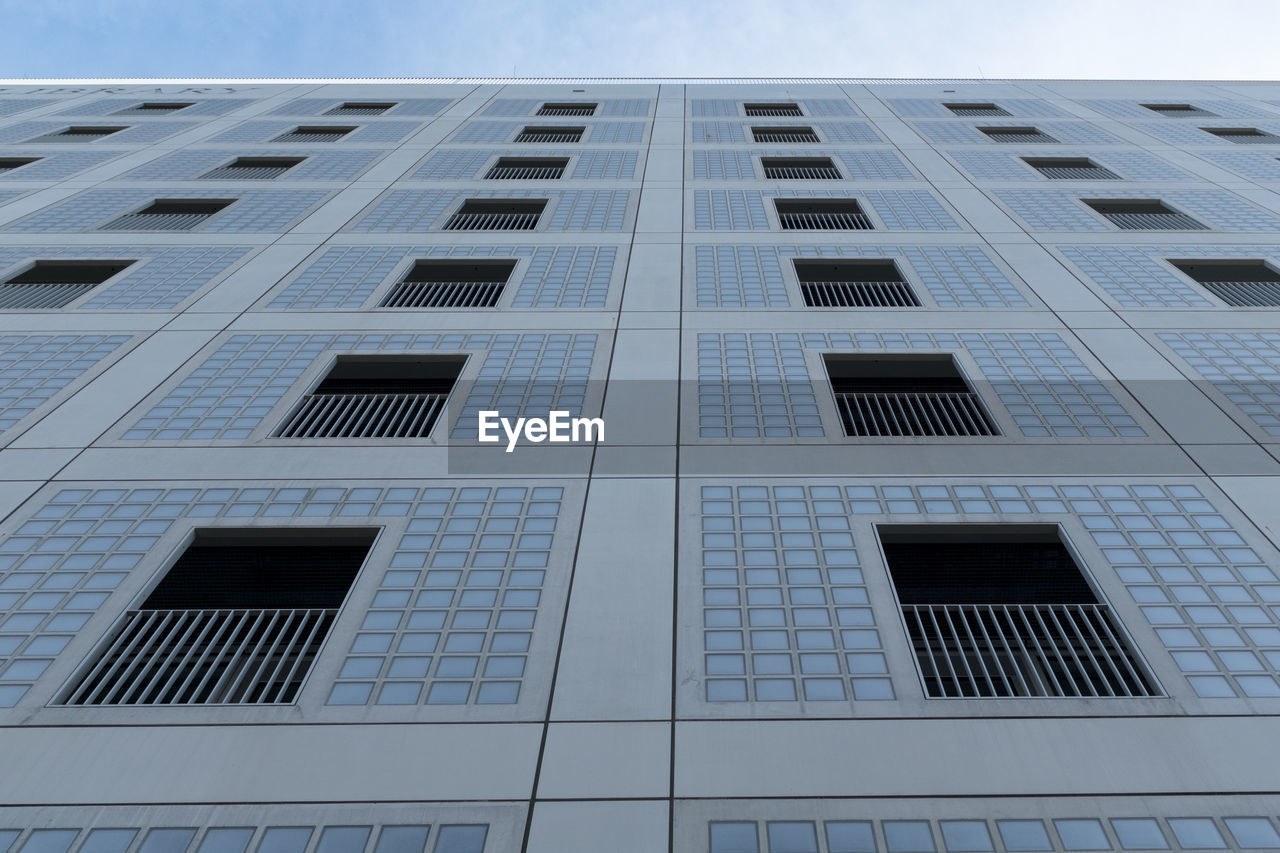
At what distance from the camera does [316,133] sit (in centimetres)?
2223

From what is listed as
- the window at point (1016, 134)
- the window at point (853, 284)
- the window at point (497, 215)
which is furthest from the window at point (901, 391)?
the window at point (1016, 134)

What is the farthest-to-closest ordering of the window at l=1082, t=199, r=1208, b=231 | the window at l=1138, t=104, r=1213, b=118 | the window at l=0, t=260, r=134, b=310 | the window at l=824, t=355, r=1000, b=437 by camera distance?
the window at l=1138, t=104, r=1213, b=118 < the window at l=1082, t=199, r=1208, b=231 < the window at l=0, t=260, r=134, b=310 < the window at l=824, t=355, r=1000, b=437

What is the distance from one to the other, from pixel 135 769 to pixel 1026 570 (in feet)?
26.6

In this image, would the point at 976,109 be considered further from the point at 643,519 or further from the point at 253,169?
the point at 643,519

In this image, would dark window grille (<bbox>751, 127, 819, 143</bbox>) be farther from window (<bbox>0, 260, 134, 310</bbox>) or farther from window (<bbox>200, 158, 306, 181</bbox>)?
window (<bbox>0, 260, 134, 310</bbox>)

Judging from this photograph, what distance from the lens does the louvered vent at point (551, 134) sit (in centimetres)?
2103

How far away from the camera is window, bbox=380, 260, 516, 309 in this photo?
12500mm

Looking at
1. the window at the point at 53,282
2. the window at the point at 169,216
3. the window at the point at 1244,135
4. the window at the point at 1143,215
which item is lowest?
the window at the point at 53,282

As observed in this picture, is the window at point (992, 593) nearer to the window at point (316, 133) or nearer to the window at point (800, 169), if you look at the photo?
the window at point (800, 169)

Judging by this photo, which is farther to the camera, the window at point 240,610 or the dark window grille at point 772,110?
the dark window grille at point 772,110

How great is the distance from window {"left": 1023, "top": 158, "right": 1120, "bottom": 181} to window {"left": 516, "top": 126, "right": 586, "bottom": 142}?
37.8 feet

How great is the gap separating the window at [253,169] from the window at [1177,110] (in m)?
24.7

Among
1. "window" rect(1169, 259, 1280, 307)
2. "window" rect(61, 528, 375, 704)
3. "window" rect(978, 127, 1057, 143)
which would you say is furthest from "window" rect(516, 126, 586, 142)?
"window" rect(61, 528, 375, 704)

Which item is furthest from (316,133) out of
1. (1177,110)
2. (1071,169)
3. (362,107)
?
(1177,110)
